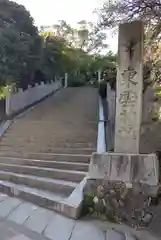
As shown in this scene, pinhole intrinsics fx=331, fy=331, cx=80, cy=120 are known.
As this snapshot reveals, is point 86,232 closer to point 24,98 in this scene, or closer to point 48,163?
point 48,163

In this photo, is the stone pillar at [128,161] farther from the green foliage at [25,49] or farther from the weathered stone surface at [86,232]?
the green foliage at [25,49]

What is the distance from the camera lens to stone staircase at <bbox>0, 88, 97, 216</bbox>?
6.88 meters

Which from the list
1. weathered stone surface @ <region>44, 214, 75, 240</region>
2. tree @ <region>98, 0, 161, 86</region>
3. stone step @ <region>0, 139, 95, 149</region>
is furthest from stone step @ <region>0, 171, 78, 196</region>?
tree @ <region>98, 0, 161, 86</region>

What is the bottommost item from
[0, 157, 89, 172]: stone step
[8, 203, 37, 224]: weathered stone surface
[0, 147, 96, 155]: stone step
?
[8, 203, 37, 224]: weathered stone surface

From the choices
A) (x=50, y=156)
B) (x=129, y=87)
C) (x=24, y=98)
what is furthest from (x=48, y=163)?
A: (x=24, y=98)

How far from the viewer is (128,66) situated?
5.86m

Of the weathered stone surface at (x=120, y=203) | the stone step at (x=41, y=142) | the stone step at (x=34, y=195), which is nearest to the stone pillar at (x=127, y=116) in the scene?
the weathered stone surface at (x=120, y=203)

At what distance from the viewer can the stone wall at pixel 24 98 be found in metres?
15.1

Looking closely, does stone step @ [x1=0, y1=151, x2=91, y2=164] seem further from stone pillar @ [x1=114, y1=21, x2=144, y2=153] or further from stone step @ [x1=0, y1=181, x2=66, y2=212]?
stone pillar @ [x1=114, y1=21, x2=144, y2=153]

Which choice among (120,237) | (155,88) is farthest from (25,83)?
(120,237)

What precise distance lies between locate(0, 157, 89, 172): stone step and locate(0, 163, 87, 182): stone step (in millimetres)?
251

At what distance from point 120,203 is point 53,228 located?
1141 millimetres

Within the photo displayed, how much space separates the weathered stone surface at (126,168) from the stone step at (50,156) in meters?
2.32

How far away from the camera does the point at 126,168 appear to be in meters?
5.64
